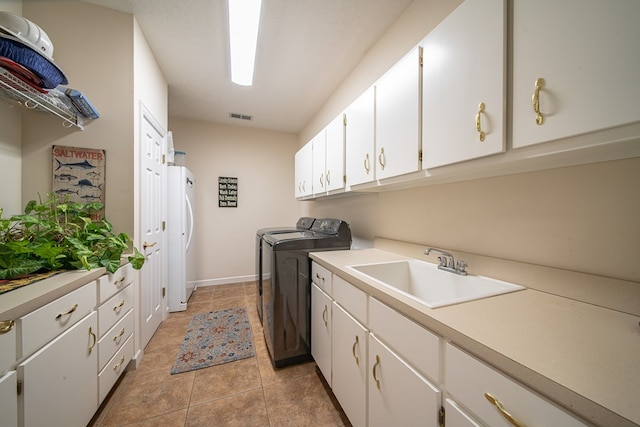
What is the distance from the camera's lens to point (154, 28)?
70.7 inches

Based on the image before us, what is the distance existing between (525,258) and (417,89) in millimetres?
931

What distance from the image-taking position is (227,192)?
12.1 ft

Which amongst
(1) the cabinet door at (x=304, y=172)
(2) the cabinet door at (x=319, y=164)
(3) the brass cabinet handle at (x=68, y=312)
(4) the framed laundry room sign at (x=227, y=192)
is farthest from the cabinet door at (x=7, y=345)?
(4) the framed laundry room sign at (x=227, y=192)

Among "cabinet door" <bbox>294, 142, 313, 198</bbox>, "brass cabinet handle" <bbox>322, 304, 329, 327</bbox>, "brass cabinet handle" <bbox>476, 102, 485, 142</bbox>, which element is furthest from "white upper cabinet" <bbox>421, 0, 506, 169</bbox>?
"cabinet door" <bbox>294, 142, 313, 198</bbox>

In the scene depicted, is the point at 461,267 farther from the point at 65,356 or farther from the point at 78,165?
the point at 78,165

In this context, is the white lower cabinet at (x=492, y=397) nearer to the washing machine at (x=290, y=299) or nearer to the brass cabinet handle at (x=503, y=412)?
the brass cabinet handle at (x=503, y=412)

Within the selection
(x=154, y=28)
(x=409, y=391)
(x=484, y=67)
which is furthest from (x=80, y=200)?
(x=484, y=67)

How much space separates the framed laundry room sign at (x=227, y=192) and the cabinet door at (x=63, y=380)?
2587mm

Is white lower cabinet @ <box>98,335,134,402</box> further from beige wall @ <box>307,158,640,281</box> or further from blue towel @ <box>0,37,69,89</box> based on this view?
beige wall @ <box>307,158,640,281</box>

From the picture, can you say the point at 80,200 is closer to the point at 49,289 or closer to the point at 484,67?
the point at 49,289

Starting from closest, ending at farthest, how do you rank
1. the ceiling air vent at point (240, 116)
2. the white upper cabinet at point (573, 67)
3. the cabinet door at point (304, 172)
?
1. the white upper cabinet at point (573, 67)
2. the cabinet door at point (304, 172)
3. the ceiling air vent at point (240, 116)

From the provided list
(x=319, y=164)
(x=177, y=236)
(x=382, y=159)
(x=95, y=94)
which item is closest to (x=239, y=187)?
(x=177, y=236)

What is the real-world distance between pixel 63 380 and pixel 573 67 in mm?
2236

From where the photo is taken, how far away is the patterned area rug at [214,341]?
1808 mm
